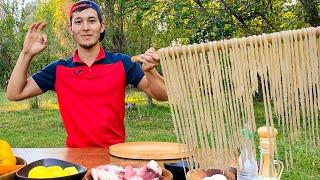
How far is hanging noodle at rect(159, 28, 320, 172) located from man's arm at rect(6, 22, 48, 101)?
4.88 feet

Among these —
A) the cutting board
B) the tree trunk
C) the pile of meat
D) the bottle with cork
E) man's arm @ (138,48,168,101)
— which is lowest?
the cutting board

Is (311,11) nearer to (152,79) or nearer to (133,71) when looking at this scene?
(133,71)

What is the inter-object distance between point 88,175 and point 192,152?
0.48 meters

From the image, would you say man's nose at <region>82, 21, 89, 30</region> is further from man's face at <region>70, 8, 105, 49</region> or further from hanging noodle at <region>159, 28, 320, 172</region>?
hanging noodle at <region>159, 28, 320, 172</region>

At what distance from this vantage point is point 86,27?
2.74 m

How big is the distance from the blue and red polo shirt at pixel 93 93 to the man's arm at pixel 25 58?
0.14m

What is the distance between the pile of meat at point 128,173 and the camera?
5.54 feet

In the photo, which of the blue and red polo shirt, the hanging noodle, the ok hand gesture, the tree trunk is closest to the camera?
the hanging noodle

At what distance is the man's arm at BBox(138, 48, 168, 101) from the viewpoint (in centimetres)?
175

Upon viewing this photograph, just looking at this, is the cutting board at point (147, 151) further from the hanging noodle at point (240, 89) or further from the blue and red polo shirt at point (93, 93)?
the hanging noodle at point (240, 89)

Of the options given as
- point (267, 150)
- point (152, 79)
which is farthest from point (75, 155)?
point (267, 150)

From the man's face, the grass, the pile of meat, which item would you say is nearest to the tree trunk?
the grass

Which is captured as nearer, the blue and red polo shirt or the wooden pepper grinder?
the wooden pepper grinder

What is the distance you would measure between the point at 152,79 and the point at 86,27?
55 cm
